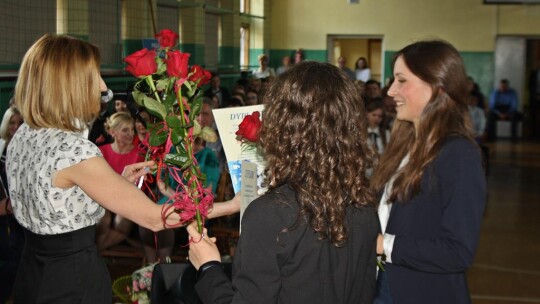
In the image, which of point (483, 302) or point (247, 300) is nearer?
point (247, 300)

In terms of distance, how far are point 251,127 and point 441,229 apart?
630 millimetres

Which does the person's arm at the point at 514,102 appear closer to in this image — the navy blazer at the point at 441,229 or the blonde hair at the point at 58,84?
the navy blazer at the point at 441,229

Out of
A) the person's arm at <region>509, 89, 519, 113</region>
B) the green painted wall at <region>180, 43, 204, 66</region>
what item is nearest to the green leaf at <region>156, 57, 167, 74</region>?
the green painted wall at <region>180, 43, 204, 66</region>

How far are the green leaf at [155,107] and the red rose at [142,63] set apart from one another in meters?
0.08

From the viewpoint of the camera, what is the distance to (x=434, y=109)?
2.35 metres

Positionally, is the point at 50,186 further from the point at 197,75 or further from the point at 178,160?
the point at 197,75

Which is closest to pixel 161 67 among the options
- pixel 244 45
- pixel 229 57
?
pixel 229 57

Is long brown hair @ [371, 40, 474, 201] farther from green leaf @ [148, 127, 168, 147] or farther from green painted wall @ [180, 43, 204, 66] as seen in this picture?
green painted wall @ [180, 43, 204, 66]

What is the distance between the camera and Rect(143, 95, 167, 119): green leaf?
86.9 inches

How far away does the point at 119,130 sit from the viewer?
5.46m

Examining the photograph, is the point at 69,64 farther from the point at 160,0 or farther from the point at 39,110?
the point at 160,0

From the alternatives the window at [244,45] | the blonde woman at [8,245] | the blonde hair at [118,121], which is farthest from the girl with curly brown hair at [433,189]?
the window at [244,45]

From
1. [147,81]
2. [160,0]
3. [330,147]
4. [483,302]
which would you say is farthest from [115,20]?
[330,147]

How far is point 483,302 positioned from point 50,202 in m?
3.91
